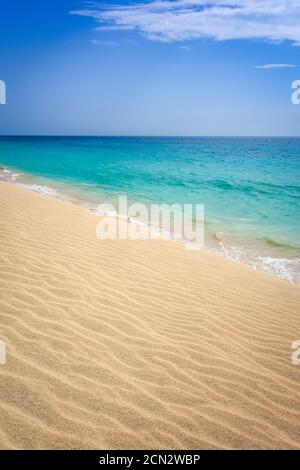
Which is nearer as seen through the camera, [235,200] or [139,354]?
[139,354]

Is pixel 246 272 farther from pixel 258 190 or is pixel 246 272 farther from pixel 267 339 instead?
pixel 258 190

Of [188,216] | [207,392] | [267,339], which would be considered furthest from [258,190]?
[207,392]

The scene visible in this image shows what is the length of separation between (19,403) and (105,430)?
0.78 metres

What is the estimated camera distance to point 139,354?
3279mm

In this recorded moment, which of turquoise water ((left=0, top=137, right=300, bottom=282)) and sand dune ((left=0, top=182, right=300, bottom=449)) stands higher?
turquoise water ((left=0, top=137, right=300, bottom=282))

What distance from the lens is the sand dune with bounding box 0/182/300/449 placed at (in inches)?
96.3

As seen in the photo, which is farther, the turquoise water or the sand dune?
the turquoise water

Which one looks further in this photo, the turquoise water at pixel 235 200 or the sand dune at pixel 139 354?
the turquoise water at pixel 235 200

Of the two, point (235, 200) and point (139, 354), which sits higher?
point (235, 200)

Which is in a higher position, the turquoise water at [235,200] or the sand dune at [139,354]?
the turquoise water at [235,200]

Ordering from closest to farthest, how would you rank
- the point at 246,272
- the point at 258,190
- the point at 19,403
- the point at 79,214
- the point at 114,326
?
the point at 19,403 → the point at 114,326 → the point at 246,272 → the point at 79,214 → the point at 258,190

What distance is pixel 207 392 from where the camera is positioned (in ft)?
9.46

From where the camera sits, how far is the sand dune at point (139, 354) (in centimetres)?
245
